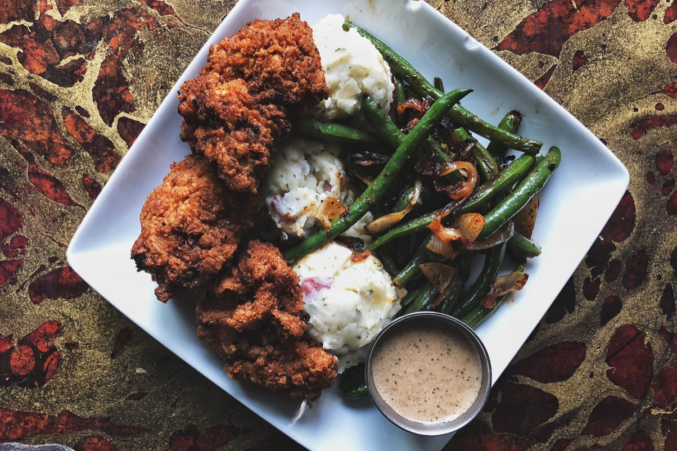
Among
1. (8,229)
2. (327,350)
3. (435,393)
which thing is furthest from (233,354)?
(8,229)

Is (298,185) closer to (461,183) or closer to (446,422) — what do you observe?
(461,183)

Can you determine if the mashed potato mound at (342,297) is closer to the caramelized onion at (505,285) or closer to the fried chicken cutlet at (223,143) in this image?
the fried chicken cutlet at (223,143)

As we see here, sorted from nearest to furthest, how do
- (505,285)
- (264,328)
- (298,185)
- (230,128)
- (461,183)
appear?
(230,128) < (264,328) < (298,185) < (461,183) < (505,285)

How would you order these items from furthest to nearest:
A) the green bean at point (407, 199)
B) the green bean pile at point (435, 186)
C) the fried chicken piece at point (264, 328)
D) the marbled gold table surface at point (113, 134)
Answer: the marbled gold table surface at point (113, 134) < the green bean at point (407, 199) < the green bean pile at point (435, 186) < the fried chicken piece at point (264, 328)

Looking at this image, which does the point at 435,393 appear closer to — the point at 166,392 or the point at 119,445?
the point at 166,392

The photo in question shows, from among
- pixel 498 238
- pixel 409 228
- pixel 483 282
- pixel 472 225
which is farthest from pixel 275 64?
pixel 483 282

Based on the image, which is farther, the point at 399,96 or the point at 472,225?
the point at 399,96

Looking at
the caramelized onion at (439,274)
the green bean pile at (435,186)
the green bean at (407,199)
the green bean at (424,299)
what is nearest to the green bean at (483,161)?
the green bean pile at (435,186)
